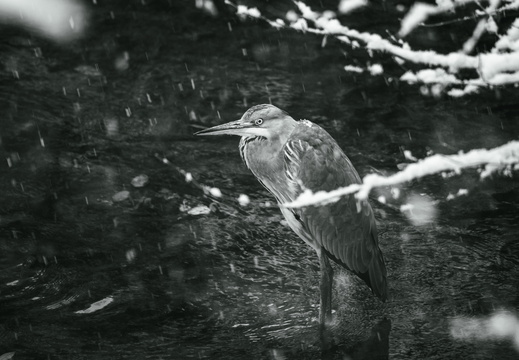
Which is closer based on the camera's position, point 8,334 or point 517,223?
point 8,334

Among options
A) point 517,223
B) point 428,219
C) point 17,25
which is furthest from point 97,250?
point 17,25

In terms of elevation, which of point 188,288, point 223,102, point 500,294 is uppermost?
point 223,102

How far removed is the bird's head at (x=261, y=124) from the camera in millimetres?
5230

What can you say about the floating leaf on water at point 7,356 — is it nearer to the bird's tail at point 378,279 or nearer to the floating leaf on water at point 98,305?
the floating leaf on water at point 98,305

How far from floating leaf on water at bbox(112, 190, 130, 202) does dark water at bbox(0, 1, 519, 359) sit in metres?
0.03

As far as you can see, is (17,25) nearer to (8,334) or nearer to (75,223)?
(75,223)

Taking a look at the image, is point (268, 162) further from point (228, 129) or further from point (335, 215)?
point (335, 215)

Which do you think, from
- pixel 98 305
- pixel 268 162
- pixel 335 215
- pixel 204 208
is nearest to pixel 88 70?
pixel 204 208

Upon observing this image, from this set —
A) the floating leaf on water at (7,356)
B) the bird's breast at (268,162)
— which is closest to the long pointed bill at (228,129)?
the bird's breast at (268,162)

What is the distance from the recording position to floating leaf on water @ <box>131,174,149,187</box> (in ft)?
21.8

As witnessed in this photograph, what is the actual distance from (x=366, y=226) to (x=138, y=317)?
66.8 inches

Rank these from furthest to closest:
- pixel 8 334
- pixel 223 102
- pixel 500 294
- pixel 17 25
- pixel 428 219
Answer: pixel 17 25, pixel 223 102, pixel 428 219, pixel 500 294, pixel 8 334

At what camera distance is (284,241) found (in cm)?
606

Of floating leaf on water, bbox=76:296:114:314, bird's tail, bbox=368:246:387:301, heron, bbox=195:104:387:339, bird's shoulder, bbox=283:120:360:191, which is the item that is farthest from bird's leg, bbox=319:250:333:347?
floating leaf on water, bbox=76:296:114:314
